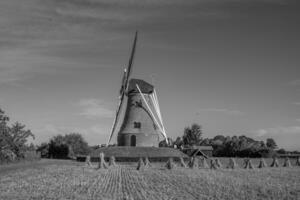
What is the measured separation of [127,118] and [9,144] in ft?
62.1

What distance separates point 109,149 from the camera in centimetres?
5497

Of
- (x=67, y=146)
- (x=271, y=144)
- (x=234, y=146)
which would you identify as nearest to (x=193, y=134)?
(x=234, y=146)

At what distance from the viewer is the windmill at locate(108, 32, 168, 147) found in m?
58.5

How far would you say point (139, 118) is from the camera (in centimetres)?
5888

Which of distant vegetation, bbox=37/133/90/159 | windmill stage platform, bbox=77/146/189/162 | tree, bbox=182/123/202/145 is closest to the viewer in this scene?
windmill stage platform, bbox=77/146/189/162

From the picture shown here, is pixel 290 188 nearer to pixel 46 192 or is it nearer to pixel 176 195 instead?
pixel 176 195

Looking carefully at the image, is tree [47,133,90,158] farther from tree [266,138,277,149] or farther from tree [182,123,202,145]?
tree [266,138,277,149]

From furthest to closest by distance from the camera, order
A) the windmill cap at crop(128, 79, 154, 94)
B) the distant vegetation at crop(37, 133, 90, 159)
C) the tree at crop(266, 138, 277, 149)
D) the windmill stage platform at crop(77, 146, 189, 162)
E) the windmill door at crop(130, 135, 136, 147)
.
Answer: the tree at crop(266, 138, 277, 149)
the distant vegetation at crop(37, 133, 90, 159)
the windmill cap at crop(128, 79, 154, 94)
the windmill door at crop(130, 135, 136, 147)
the windmill stage platform at crop(77, 146, 189, 162)

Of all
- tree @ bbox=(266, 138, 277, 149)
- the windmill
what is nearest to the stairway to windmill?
the windmill

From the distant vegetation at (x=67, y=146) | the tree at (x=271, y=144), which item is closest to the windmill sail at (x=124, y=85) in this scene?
the distant vegetation at (x=67, y=146)

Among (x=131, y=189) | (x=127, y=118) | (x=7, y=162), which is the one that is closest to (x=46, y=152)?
(x=127, y=118)

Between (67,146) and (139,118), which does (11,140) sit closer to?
(139,118)

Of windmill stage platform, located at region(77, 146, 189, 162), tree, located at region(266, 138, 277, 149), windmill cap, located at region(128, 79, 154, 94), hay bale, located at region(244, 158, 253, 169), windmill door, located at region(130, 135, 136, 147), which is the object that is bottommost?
hay bale, located at region(244, 158, 253, 169)

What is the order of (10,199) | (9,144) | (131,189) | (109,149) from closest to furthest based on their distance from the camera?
(10,199) < (131,189) < (9,144) < (109,149)
